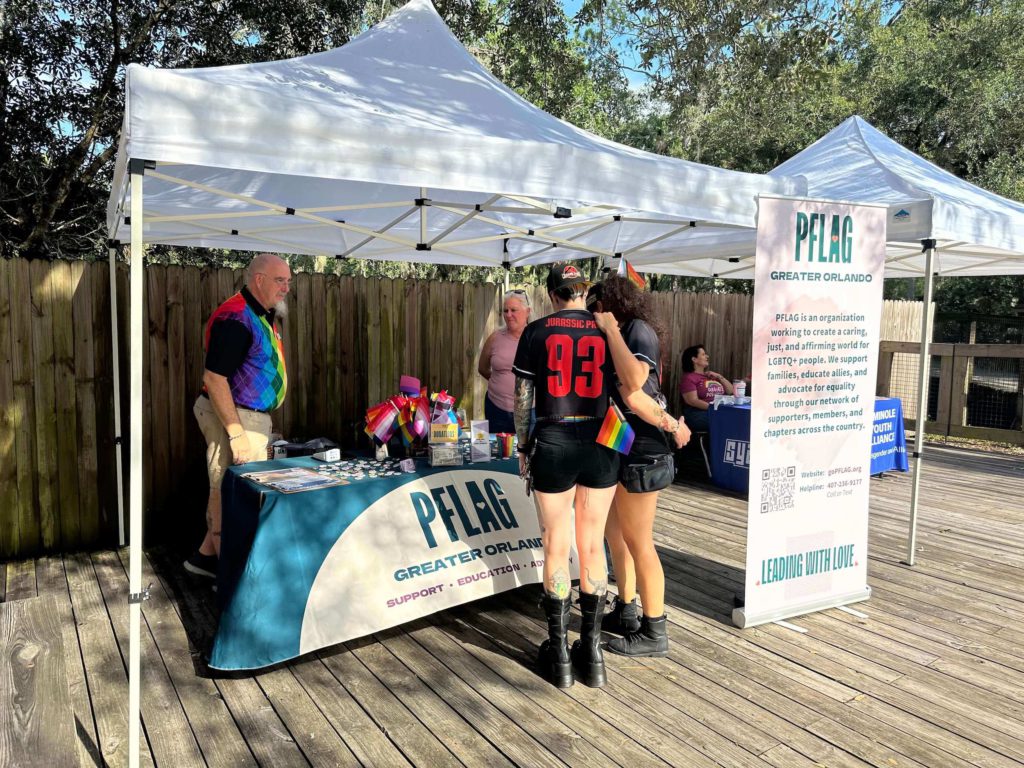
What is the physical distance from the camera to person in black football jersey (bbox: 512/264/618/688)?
2.61 metres

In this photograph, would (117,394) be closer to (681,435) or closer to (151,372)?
(151,372)

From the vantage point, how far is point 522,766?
224 cm

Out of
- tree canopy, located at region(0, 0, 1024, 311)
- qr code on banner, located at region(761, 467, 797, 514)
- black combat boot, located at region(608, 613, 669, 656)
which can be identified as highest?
tree canopy, located at region(0, 0, 1024, 311)

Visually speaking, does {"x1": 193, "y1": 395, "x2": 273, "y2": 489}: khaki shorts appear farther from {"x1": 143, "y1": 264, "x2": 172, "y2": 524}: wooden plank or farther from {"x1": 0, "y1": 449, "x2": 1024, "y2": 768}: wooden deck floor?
{"x1": 143, "y1": 264, "x2": 172, "y2": 524}: wooden plank

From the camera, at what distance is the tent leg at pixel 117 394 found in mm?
4184

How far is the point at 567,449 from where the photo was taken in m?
2.60

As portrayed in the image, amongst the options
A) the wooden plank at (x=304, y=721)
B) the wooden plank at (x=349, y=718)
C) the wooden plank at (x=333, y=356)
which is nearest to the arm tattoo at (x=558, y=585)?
the wooden plank at (x=349, y=718)

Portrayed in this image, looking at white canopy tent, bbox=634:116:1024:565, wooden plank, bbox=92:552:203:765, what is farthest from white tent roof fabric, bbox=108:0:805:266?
wooden plank, bbox=92:552:203:765

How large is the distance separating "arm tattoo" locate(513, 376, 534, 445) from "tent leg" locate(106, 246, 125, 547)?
9.44ft

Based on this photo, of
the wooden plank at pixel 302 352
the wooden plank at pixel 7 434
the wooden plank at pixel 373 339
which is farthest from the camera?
the wooden plank at pixel 373 339

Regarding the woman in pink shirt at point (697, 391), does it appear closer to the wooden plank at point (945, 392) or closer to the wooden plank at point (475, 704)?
the wooden plank at point (475, 704)

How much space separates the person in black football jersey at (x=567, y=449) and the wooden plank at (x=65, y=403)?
10.3 feet

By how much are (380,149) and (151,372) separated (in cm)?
284

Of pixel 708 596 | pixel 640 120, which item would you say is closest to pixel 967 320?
pixel 640 120
